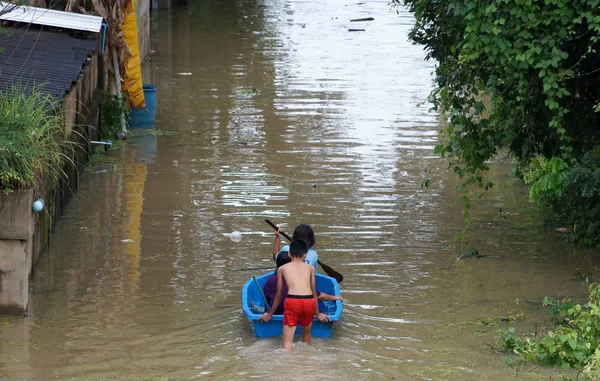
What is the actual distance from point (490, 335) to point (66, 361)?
360cm

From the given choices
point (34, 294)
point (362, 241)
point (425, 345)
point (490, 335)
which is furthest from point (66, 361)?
point (362, 241)

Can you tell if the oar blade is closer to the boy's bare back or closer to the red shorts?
the boy's bare back

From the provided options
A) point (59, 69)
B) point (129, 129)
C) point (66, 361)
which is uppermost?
point (59, 69)

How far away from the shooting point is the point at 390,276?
34.5ft

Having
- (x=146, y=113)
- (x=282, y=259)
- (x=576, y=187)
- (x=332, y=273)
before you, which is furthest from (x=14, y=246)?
(x=146, y=113)

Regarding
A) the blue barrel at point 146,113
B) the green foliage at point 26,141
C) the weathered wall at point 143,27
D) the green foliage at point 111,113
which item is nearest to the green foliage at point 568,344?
the green foliage at point 26,141

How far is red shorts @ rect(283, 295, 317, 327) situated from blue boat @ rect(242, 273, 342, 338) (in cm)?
15

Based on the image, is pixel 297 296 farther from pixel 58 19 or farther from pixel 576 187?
pixel 58 19

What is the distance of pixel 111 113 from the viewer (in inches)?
635

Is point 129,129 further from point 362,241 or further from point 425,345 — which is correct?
point 425,345

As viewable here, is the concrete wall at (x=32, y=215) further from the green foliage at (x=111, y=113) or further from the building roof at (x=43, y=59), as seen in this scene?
the green foliage at (x=111, y=113)

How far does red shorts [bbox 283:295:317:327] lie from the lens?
8.31m

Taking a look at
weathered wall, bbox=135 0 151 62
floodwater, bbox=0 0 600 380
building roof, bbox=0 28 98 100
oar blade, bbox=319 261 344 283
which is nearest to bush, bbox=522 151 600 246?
floodwater, bbox=0 0 600 380

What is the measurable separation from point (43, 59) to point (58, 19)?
72.5 inches
